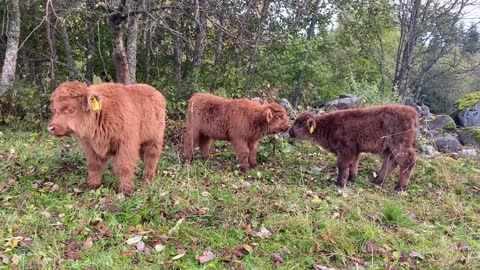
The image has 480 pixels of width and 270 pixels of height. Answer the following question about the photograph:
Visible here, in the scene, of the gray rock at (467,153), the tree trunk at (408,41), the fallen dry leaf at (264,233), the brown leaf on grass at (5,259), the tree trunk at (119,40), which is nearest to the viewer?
the brown leaf on grass at (5,259)

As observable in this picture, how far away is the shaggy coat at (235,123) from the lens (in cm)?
→ 845

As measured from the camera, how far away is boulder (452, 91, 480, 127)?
15.9 meters

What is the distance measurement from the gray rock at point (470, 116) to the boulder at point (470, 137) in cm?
267

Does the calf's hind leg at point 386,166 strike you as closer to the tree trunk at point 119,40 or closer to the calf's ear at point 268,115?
the calf's ear at point 268,115

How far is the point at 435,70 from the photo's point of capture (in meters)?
30.5

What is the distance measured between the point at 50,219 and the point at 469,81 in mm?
35824

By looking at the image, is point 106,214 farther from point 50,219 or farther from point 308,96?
point 308,96

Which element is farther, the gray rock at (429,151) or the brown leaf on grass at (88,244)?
the gray rock at (429,151)

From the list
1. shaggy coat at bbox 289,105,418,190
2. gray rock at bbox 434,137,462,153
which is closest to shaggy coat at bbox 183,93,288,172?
shaggy coat at bbox 289,105,418,190

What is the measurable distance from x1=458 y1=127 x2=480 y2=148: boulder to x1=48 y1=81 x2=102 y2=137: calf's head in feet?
38.9

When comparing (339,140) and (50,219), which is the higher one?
(339,140)

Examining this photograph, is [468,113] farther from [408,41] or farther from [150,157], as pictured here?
[150,157]

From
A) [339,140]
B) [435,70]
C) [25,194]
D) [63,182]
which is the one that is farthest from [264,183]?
[435,70]

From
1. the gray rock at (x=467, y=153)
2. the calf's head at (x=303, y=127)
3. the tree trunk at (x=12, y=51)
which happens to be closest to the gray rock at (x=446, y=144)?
the gray rock at (x=467, y=153)
